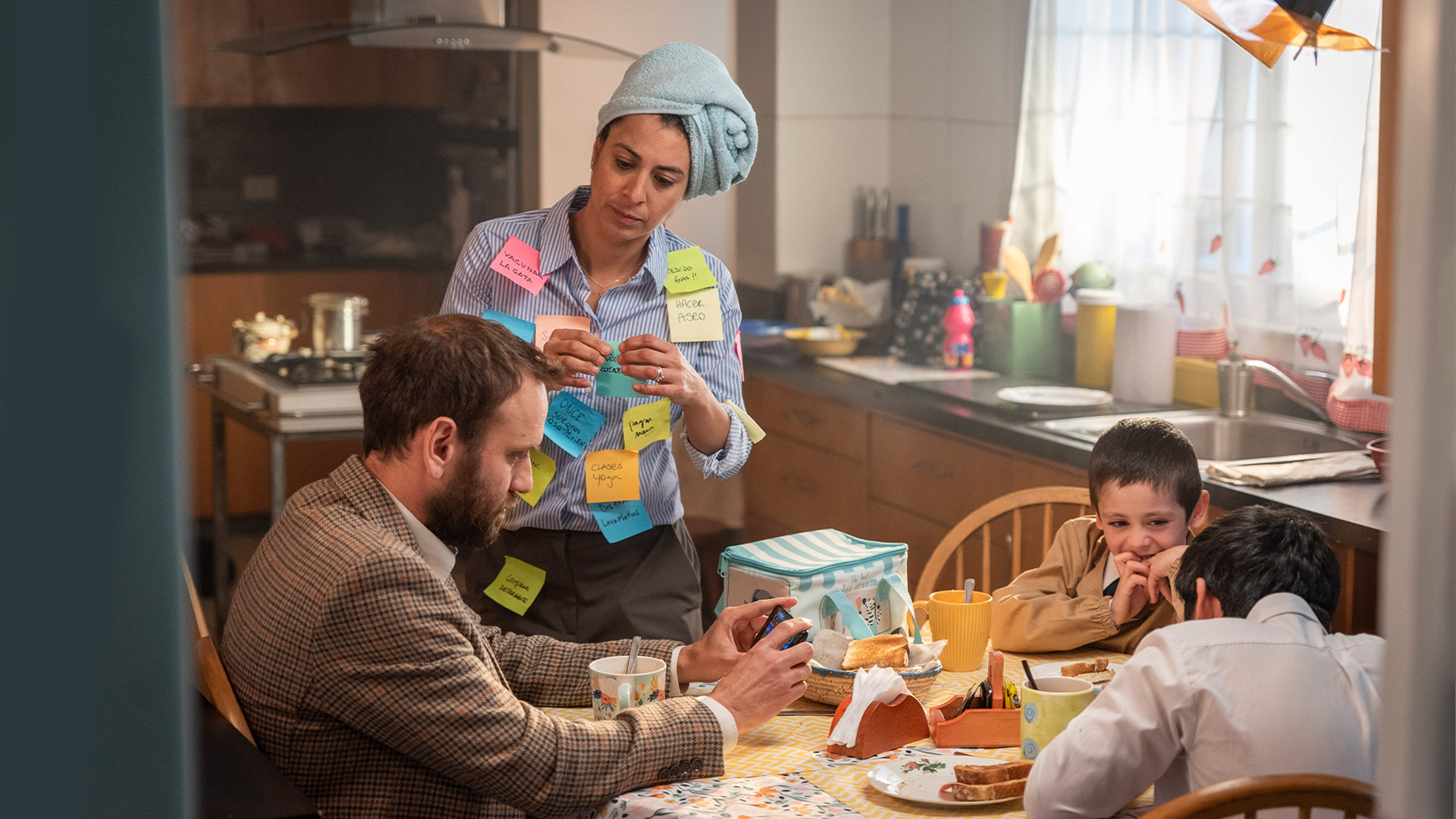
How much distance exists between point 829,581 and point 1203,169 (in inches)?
82.3

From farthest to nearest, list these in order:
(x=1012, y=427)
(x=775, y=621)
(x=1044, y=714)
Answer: (x=1012, y=427) → (x=775, y=621) → (x=1044, y=714)

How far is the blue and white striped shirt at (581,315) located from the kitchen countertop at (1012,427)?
101 centimetres

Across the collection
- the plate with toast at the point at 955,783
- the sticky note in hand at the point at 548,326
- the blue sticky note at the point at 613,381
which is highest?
the sticky note in hand at the point at 548,326

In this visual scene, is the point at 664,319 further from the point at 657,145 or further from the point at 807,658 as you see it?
the point at 807,658

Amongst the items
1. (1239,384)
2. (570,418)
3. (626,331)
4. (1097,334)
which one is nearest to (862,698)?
(570,418)

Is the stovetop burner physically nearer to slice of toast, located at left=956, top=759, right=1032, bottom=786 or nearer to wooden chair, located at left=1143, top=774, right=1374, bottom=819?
slice of toast, located at left=956, top=759, right=1032, bottom=786

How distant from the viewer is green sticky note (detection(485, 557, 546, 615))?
2041 mm

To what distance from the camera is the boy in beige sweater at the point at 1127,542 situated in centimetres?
193

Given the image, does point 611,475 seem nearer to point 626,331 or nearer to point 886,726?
point 626,331

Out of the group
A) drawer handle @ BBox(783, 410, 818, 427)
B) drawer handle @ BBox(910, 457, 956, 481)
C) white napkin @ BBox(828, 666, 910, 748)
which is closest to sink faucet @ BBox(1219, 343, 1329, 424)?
drawer handle @ BBox(910, 457, 956, 481)

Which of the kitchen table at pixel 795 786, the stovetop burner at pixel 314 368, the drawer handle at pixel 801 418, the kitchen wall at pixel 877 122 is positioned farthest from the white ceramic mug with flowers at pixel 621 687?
the kitchen wall at pixel 877 122

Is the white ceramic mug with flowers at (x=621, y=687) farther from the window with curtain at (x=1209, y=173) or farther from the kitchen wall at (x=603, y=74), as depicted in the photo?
the kitchen wall at (x=603, y=74)

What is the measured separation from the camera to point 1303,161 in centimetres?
310

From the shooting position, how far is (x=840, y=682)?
1724 mm
